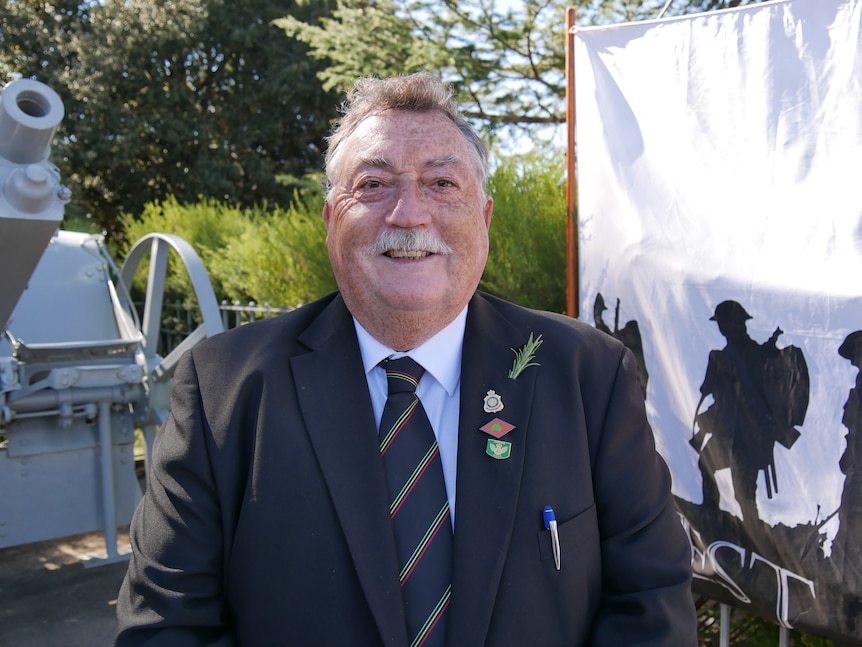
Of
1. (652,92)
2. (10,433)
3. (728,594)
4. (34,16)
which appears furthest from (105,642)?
(34,16)

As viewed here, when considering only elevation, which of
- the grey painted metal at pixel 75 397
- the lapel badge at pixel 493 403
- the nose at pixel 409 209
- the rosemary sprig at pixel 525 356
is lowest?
the grey painted metal at pixel 75 397

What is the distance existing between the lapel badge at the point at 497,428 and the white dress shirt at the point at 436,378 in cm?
8

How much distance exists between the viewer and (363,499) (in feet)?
4.65

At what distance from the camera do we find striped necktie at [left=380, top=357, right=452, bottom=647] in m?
1.41

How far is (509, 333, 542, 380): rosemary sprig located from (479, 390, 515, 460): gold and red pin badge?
0.28ft

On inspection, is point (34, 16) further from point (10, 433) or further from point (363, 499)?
point (363, 499)

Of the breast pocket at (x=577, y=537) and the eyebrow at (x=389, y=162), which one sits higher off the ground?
the eyebrow at (x=389, y=162)

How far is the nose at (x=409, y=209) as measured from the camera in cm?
151

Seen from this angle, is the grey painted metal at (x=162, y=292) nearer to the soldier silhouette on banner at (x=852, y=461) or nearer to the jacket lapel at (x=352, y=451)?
the jacket lapel at (x=352, y=451)

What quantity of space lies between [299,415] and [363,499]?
0.69ft

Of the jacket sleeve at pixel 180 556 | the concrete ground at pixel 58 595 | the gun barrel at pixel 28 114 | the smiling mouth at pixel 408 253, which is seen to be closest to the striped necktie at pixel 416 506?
the smiling mouth at pixel 408 253

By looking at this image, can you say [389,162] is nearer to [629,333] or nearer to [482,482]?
[482,482]

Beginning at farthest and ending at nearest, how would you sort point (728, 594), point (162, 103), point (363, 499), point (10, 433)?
point (162, 103)
point (10, 433)
point (728, 594)
point (363, 499)

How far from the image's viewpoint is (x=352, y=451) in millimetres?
1466
